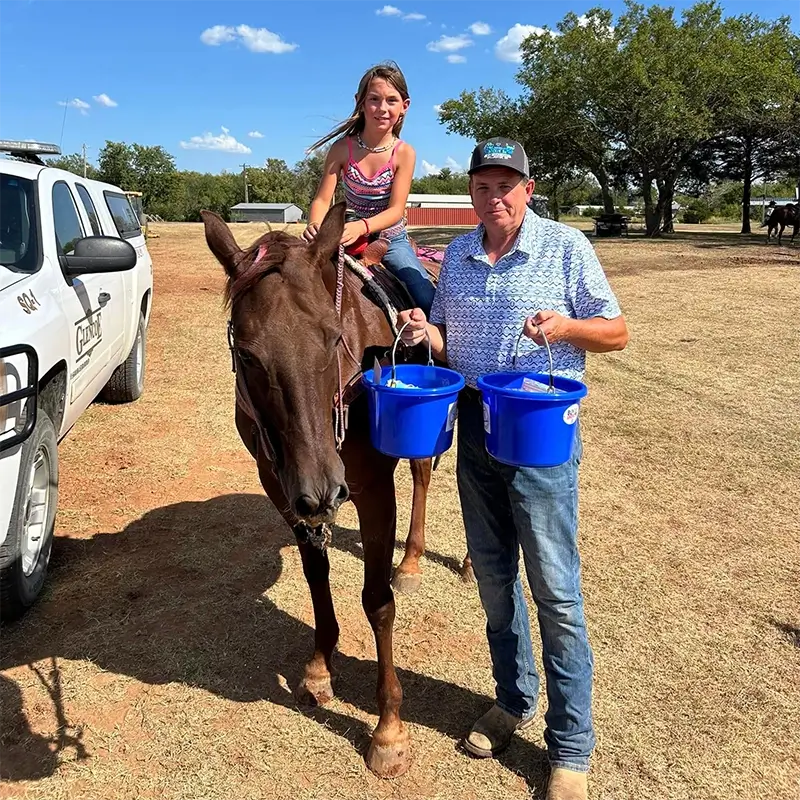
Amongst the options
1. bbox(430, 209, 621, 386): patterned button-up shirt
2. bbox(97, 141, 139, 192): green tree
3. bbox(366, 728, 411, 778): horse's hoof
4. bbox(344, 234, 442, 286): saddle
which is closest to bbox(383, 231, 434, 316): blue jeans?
bbox(344, 234, 442, 286): saddle

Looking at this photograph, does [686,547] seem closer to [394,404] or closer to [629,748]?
[629,748]

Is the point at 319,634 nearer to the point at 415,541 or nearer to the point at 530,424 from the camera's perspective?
the point at 415,541

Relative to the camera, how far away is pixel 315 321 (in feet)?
6.79

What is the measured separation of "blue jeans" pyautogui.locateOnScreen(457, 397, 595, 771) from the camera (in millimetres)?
2295

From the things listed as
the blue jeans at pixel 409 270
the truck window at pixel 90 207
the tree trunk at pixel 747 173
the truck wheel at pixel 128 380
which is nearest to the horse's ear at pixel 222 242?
the blue jeans at pixel 409 270

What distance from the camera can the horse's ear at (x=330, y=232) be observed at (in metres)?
2.33

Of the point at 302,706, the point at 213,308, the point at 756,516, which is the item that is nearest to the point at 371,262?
the point at 302,706

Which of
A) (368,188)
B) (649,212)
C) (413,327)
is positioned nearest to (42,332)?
(368,188)

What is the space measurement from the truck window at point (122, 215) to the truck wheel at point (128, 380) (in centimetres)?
102

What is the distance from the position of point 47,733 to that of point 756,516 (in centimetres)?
452

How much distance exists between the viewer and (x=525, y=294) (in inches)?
88.9

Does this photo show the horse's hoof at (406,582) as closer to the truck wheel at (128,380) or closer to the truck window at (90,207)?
the truck window at (90,207)

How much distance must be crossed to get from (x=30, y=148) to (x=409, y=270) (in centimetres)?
395

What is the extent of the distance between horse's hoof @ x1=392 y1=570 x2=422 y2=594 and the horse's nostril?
2.14 m
